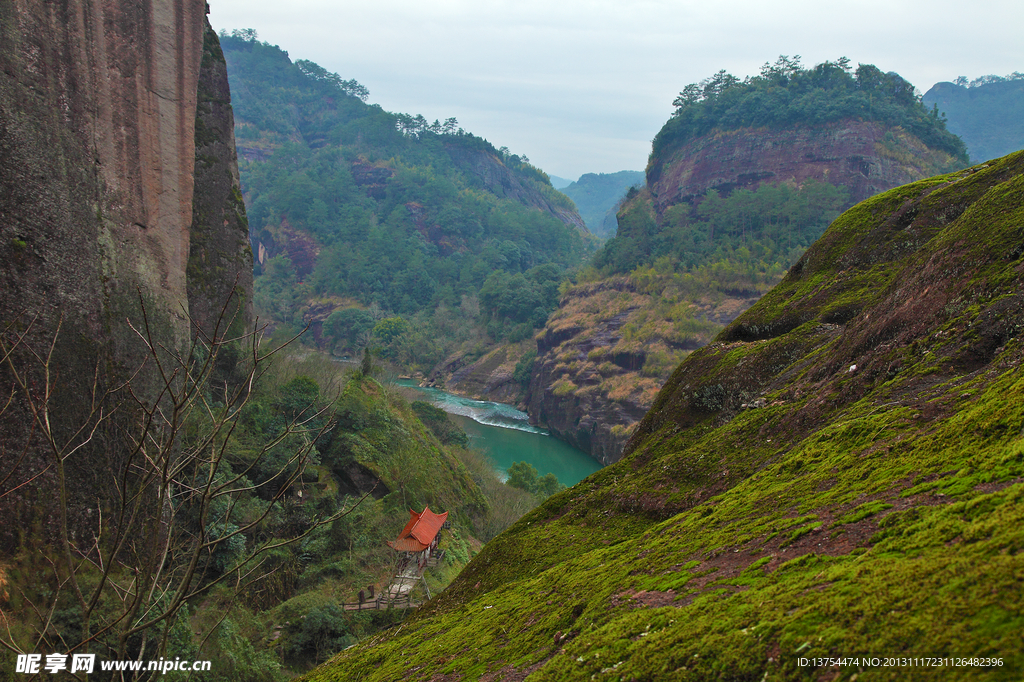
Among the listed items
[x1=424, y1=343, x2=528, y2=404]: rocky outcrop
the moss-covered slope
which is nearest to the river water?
[x1=424, y1=343, x2=528, y2=404]: rocky outcrop

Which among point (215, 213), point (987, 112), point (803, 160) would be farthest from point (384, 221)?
point (987, 112)

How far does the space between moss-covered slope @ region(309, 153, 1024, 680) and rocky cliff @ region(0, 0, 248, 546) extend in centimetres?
543

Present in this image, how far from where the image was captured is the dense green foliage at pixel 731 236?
48.9 metres

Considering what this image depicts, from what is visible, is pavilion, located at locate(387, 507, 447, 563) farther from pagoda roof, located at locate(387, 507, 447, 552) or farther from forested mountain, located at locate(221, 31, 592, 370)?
forested mountain, located at locate(221, 31, 592, 370)

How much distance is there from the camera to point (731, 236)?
54781mm

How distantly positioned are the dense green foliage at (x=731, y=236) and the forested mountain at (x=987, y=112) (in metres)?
56.5

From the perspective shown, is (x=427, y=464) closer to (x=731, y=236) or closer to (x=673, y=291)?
(x=673, y=291)

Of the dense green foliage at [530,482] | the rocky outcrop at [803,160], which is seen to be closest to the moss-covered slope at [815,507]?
the dense green foliage at [530,482]

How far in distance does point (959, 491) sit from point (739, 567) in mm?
1208

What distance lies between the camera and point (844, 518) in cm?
329

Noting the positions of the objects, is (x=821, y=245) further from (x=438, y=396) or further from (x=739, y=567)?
(x=438, y=396)

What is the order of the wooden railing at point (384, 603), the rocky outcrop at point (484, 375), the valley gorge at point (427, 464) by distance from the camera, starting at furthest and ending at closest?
the rocky outcrop at point (484, 375) → the wooden railing at point (384, 603) → the valley gorge at point (427, 464)

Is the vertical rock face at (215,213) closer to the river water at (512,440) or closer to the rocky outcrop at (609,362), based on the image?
the river water at (512,440)

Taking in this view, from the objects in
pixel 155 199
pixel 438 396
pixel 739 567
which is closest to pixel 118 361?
pixel 155 199
